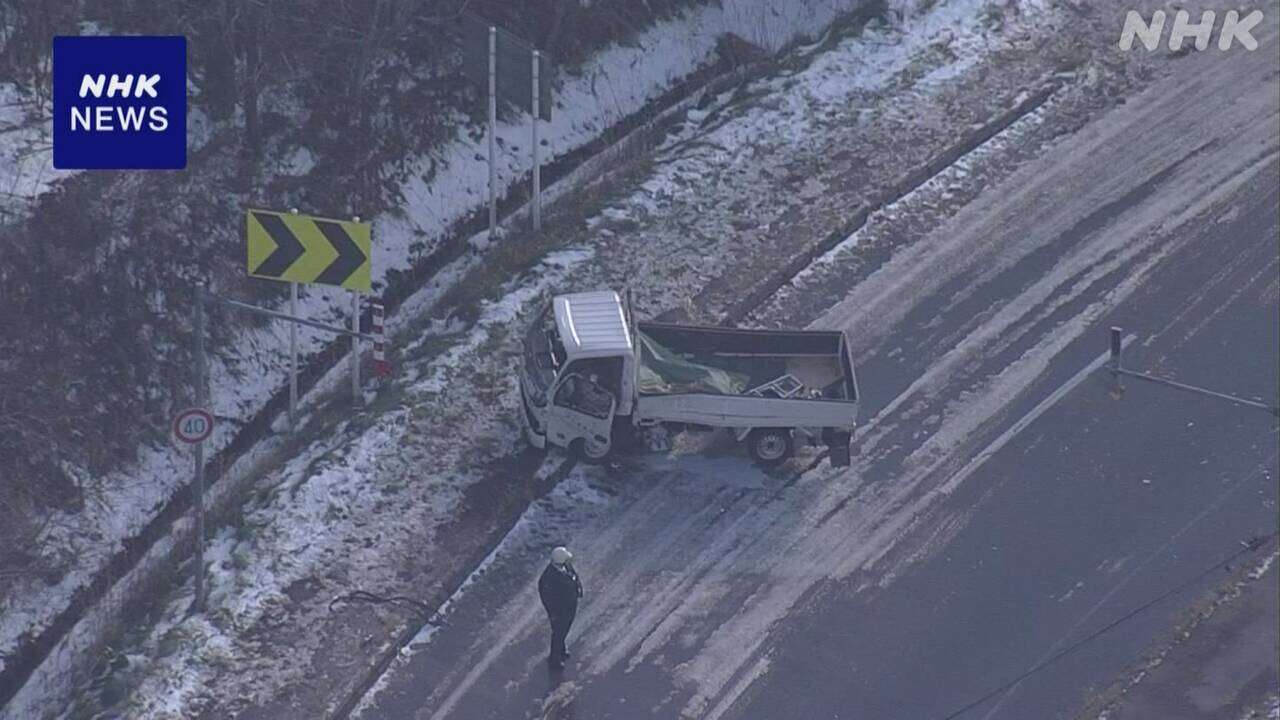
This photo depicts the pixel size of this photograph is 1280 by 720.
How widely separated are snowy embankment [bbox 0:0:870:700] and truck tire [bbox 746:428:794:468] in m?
6.91

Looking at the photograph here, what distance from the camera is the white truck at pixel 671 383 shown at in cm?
2319

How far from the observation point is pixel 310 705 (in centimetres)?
2011

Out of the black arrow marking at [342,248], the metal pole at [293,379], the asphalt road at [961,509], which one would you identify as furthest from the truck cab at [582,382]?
the metal pole at [293,379]

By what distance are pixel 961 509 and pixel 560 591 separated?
19.7ft

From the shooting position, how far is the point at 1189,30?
33656 millimetres

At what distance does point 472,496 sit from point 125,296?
646 cm

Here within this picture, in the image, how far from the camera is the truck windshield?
23.8 metres

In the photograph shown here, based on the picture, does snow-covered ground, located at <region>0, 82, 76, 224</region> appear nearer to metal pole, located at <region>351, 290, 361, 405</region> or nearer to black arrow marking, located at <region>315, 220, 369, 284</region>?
metal pole, located at <region>351, 290, 361, 405</region>

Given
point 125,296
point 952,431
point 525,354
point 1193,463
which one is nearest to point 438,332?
point 525,354

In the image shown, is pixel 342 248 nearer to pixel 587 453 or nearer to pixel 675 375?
pixel 587 453

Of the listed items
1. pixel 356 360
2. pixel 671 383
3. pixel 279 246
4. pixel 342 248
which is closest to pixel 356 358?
pixel 356 360

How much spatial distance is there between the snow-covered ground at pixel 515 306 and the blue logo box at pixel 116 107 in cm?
468

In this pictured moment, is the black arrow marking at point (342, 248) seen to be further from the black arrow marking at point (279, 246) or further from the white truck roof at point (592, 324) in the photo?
the white truck roof at point (592, 324)

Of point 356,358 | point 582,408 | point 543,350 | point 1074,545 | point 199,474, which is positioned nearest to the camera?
point 199,474
